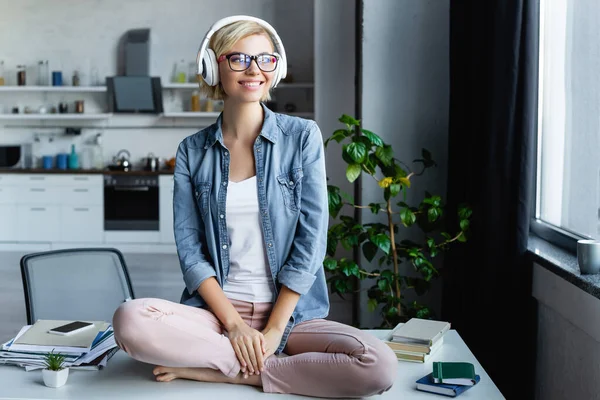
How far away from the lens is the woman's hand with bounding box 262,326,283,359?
195cm

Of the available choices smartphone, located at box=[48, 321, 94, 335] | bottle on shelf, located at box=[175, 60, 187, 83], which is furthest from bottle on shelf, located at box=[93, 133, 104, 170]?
smartphone, located at box=[48, 321, 94, 335]

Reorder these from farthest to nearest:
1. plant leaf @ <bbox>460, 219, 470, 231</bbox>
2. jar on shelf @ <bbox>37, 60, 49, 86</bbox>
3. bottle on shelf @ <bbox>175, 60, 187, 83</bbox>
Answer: jar on shelf @ <bbox>37, 60, 49, 86</bbox>
bottle on shelf @ <bbox>175, 60, 187, 83</bbox>
plant leaf @ <bbox>460, 219, 470, 231</bbox>

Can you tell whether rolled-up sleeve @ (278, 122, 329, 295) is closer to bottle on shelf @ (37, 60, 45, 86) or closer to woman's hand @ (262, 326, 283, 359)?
woman's hand @ (262, 326, 283, 359)

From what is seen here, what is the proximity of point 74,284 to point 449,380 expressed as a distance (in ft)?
4.46

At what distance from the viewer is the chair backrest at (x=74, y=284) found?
242cm

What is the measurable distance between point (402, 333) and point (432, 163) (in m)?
1.49

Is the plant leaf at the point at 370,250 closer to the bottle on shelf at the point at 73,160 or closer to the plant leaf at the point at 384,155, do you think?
the plant leaf at the point at 384,155

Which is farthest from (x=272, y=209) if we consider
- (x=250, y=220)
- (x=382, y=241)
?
(x=382, y=241)

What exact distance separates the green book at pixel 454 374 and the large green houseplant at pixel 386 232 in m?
1.35

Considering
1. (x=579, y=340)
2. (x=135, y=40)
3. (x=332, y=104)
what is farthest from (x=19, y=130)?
(x=579, y=340)

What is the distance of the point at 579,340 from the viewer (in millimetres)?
2332

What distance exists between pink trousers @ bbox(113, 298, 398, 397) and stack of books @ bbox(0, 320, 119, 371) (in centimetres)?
20

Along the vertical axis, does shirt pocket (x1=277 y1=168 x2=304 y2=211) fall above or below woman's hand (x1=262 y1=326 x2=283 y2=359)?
above

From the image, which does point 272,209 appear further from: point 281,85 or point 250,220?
point 281,85
